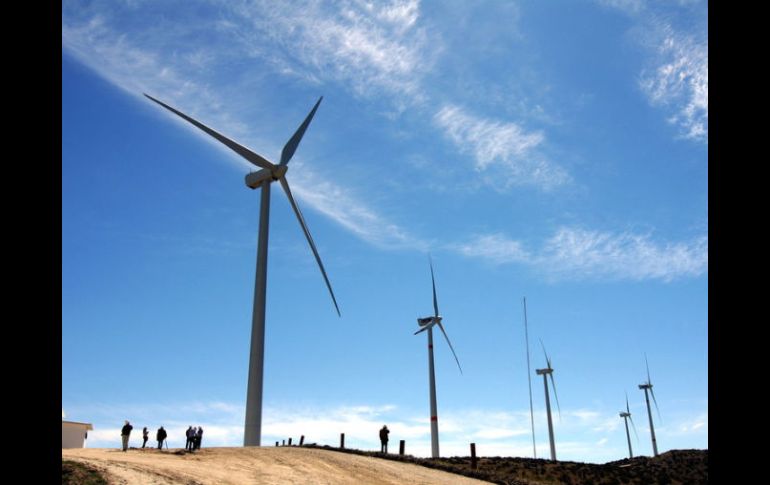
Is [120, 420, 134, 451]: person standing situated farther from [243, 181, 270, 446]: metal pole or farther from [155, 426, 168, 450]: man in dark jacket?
[243, 181, 270, 446]: metal pole

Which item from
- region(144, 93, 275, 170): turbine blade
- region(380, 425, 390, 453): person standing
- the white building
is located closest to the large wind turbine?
region(144, 93, 275, 170): turbine blade

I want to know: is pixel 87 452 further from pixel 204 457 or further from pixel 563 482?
pixel 563 482

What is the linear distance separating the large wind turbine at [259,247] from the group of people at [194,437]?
21.0 ft

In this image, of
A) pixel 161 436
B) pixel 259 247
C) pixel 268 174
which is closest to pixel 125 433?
pixel 161 436

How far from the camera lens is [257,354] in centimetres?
→ 4653

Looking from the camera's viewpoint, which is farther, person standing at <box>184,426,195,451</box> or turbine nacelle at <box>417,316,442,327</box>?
turbine nacelle at <box>417,316,442,327</box>

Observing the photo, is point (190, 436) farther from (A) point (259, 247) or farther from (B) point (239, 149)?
(B) point (239, 149)

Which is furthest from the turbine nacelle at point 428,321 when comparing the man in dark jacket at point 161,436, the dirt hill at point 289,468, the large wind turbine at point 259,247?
the man in dark jacket at point 161,436

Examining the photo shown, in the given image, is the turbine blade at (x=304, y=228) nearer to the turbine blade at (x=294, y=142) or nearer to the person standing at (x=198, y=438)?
the turbine blade at (x=294, y=142)

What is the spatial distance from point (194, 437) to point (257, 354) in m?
9.75

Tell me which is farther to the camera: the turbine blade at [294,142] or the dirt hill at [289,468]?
the turbine blade at [294,142]

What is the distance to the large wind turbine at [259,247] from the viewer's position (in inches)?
1762

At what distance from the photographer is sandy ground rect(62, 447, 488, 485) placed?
26.6 metres
